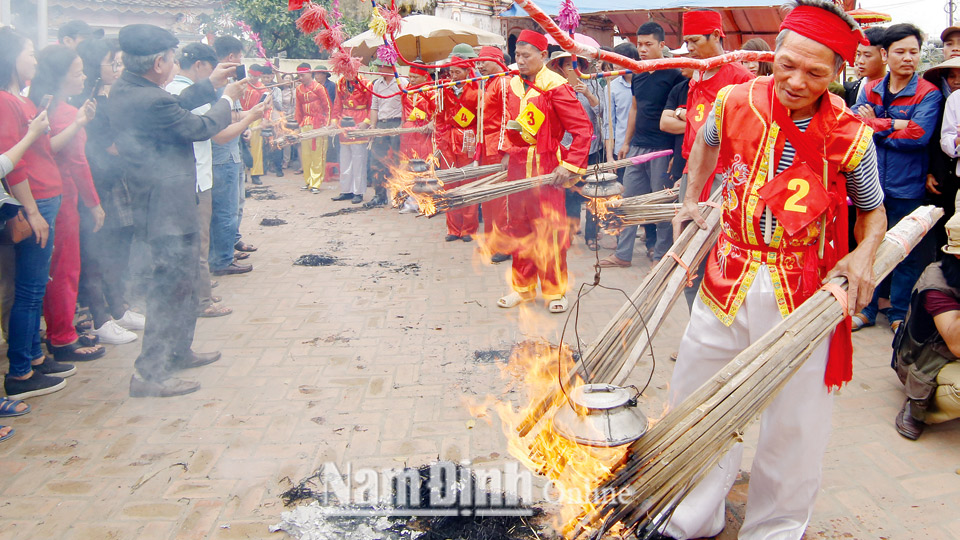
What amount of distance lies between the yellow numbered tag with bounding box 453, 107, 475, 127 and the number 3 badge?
15.9 ft

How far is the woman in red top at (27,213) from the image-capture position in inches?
143

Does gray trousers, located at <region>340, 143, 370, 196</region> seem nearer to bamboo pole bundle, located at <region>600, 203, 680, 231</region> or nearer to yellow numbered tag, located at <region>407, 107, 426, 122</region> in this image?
yellow numbered tag, located at <region>407, 107, 426, 122</region>

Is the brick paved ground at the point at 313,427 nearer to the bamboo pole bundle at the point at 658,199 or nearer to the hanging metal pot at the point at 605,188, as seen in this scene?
the bamboo pole bundle at the point at 658,199

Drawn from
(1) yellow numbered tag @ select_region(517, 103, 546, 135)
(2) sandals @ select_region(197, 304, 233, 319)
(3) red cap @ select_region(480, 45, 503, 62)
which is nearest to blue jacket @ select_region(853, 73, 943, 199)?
(1) yellow numbered tag @ select_region(517, 103, 546, 135)

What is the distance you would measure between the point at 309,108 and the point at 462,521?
9.78 m

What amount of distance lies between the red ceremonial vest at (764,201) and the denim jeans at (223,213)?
5.03 metres

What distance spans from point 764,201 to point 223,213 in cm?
534

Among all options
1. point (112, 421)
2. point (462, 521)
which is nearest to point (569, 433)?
point (462, 521)

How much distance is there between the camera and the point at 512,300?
5402mm

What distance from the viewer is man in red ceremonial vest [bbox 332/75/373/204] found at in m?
10.0

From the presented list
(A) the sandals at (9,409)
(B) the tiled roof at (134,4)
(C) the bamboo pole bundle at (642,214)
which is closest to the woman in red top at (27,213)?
(A) the sandals at (9,409)

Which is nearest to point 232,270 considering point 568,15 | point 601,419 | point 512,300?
point 512,300

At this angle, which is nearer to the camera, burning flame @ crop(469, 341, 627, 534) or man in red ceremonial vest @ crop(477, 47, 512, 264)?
burning flame @ crop(469, 341, 627, 534)

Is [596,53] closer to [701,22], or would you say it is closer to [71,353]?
[701,22]
